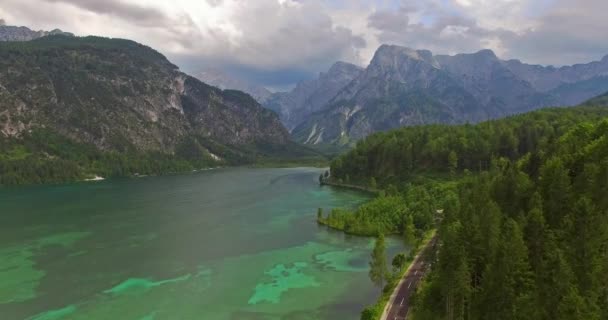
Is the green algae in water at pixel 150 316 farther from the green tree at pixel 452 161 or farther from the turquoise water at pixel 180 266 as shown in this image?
the green tree at pixel 452 161

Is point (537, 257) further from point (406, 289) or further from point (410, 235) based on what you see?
point (410, 235)

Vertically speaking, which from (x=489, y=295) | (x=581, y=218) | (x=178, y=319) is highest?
(x=581, y=218)

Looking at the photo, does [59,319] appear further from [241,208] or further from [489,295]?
[241,208]

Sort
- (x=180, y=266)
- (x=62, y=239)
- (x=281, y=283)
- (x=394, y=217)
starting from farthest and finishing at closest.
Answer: (x=394, y=217), (x=62, y=239), (x=180, y=266), (x=281, y=283)

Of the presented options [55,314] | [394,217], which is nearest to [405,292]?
[55,314]

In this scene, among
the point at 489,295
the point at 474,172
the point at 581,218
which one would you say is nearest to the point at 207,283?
the point at 489,295

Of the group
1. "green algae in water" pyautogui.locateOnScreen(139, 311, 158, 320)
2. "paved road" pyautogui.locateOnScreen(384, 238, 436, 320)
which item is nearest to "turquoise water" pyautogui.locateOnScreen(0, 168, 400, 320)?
"green algae in water" pyautogui.locateOnScreen(139, 311, 158, 320)

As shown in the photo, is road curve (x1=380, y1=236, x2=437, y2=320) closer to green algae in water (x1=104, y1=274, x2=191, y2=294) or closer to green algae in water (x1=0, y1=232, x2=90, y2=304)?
green algae in water (x1=104, y1=274, x2=191, y2=294)
